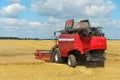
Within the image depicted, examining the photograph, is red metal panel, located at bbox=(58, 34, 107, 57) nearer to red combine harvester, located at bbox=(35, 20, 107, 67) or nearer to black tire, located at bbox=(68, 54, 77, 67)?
red combine harvester, located at bbox=(35, 20, 107, 67)

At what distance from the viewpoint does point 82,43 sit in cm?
2125

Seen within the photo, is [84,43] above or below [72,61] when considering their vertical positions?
above

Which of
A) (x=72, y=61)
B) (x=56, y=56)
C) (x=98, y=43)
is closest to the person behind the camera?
(x=98, y=43)

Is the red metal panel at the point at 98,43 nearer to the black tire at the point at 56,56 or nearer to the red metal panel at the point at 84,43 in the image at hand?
the red metal panel at the point at 84,43

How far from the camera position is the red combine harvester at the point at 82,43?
2113cm

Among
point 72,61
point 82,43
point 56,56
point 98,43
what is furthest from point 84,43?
point 56,56

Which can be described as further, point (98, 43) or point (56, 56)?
point (56, 56)

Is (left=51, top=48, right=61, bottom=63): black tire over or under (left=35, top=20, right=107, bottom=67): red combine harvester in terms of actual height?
under

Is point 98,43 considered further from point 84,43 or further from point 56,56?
point 56,56

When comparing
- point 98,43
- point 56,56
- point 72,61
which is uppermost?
point 98,43

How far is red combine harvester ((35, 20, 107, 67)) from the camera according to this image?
21.1 metres

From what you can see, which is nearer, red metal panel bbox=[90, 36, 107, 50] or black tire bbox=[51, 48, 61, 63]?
red metal panel bbox=[90, 36, 107, 50]

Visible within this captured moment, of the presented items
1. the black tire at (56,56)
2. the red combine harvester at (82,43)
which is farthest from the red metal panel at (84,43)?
the black tire at (56,56)

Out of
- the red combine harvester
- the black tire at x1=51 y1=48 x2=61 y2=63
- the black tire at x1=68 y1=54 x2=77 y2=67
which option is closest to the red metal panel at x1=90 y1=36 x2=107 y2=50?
the red combine harvester
